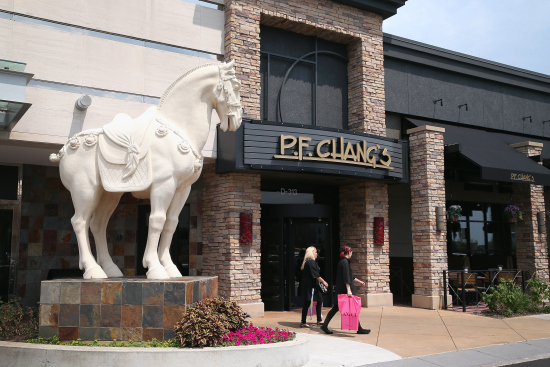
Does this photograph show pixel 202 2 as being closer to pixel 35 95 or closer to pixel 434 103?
pixel 35 95

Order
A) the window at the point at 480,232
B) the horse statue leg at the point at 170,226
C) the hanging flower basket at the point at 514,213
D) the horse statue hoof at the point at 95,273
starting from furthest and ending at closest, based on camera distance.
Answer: the window at the point at 480,232 < the hanging flower basket at the point at 514,213 < the horse statue leg at the point at 170,226 < the horse statue hoof at the point at 95,273

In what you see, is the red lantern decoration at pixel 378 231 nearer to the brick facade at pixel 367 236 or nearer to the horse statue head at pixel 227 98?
the brick facade at pixel 367 236

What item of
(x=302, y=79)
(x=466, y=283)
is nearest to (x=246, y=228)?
(x=302, y=79)

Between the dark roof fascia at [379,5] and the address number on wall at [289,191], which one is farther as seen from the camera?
the address number on wall at [289,191]

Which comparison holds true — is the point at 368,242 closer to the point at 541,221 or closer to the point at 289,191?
the point at 289,191

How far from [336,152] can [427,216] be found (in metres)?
3.47

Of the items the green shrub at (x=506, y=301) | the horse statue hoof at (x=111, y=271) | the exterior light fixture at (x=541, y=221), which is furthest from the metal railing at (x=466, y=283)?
the horse statue hoof at (x=111, y=271)

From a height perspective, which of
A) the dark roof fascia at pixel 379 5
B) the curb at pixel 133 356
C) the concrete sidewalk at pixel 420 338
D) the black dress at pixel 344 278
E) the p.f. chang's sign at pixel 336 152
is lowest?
the concrete sidewalk at pixel 420 338

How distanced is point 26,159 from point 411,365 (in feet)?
31.1

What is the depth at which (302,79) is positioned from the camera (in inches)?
535

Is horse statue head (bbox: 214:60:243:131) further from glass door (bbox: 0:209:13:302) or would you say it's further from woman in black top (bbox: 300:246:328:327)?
glass door (bbox: 0:209:13:302)

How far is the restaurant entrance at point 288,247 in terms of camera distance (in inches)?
504

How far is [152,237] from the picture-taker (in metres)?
7.02

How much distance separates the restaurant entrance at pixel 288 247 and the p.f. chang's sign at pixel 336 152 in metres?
1.65
